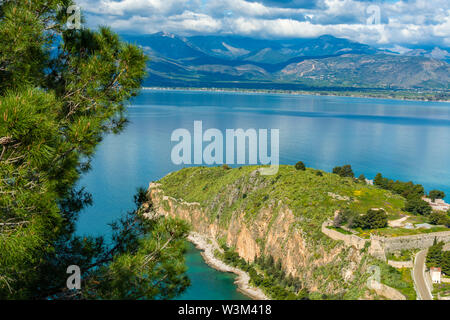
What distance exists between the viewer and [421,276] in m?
22.7

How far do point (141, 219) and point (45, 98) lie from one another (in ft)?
13.7

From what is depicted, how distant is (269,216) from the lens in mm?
38938

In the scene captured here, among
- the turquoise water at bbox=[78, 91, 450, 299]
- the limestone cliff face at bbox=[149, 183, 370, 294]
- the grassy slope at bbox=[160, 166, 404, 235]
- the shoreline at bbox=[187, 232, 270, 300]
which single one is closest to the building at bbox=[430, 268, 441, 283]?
the limestone cliff face at bbox=[149, 183, 370, 294]

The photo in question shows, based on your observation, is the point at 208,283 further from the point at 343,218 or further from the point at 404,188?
the point at 404,188

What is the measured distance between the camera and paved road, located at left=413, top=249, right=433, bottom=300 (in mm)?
20584

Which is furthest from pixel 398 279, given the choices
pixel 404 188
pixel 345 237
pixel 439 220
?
pixel 404 188

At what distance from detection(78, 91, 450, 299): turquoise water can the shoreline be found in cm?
96

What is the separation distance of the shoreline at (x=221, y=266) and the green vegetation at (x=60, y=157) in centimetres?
A: 2484

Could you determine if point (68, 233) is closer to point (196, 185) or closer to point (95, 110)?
point (95, 110)

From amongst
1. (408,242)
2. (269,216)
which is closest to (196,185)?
(269,216)

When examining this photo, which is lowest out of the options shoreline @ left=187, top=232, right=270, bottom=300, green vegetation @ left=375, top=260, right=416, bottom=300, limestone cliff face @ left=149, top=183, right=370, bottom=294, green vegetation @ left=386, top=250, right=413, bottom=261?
shoreline @ left=187, top=232, right=270, bottom=300

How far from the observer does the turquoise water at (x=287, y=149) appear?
160ft

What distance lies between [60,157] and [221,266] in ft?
115

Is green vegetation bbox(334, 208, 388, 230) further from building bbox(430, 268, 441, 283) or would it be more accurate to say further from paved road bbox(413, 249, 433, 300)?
building bbox(430, 268, 441, 283)
